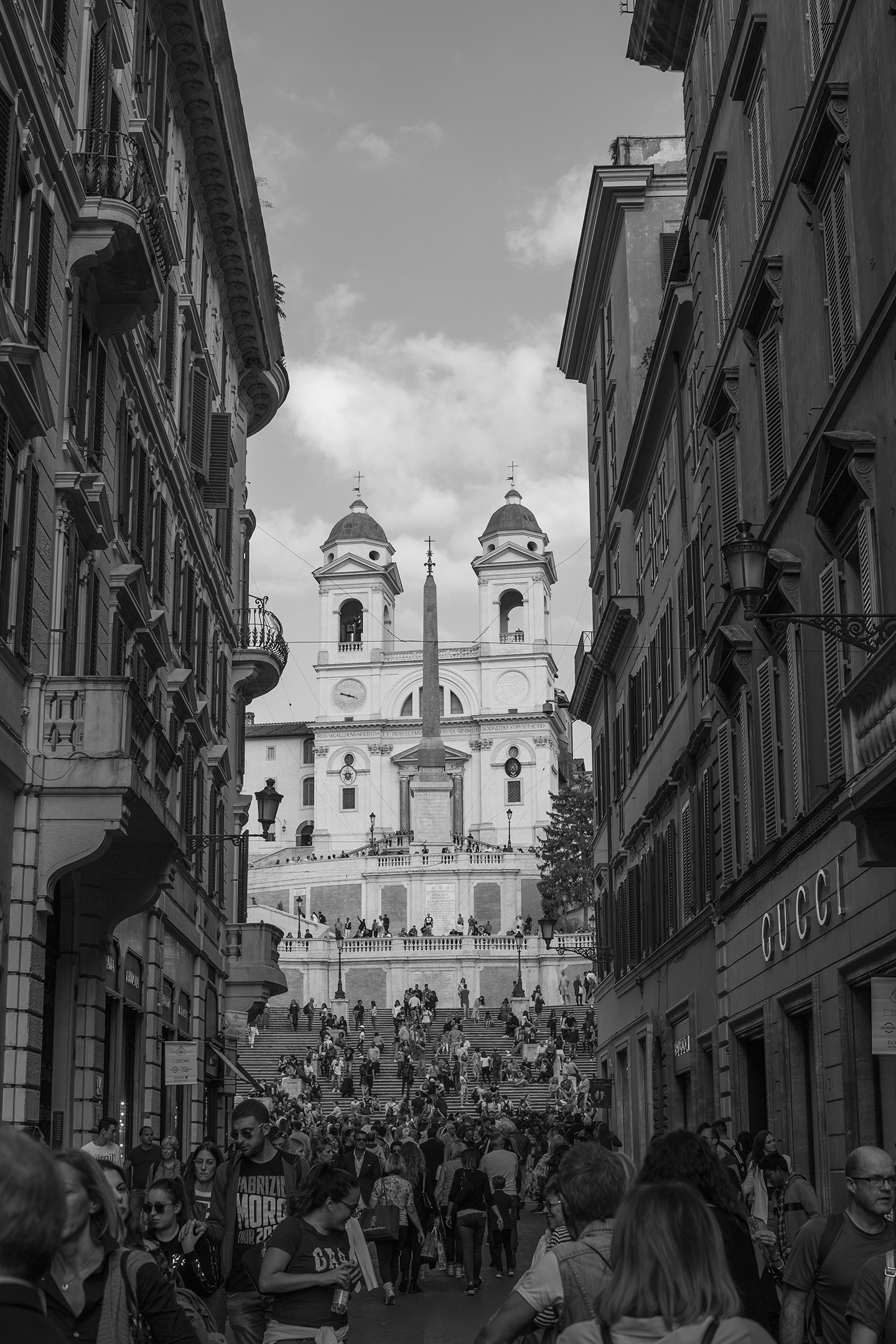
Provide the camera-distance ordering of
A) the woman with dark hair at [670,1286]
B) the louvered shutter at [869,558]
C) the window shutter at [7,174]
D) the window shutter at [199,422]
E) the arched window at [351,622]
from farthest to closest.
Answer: the arched window at [351,622] < the window shutter at [199,422] < the window shutter at [7,174] < the louvered shutter at [869,558] < the woman with dark hair at [670,1286]

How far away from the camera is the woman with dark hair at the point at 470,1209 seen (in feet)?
64.5

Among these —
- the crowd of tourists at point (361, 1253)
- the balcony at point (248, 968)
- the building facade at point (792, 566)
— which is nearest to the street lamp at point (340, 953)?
the balcony at point (248, 968)

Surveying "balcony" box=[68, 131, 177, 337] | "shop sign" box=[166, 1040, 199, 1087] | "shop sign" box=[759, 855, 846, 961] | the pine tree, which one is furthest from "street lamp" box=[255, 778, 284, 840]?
the pine tree

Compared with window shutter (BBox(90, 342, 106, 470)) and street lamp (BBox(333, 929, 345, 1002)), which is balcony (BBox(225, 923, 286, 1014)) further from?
street lamp (BBox(333, 929, 345, 1002))

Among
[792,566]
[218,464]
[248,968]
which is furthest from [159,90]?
[248,968]

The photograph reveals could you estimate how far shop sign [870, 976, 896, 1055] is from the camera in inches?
507

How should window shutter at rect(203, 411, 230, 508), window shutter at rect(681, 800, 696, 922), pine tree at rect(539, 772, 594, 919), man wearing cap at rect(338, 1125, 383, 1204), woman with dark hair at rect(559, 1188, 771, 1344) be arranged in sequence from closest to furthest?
woman with dark hair at rect(559, 1188, 771, 1344) → man wearing cap at rect(338, 1125, 383, 1204) → window shutter at rect(681, 800, 696, 922) → window shutter at rect(203, 411, 230, 508) → pine tree at rect(539, 772, 594, 919)

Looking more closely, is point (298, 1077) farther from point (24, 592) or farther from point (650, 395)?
point (24, 592)

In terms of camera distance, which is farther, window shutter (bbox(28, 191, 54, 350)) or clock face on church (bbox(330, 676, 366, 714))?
clock face on church (bbox(330, 676, 366, 714))

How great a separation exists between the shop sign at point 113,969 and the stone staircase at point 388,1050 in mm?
30124

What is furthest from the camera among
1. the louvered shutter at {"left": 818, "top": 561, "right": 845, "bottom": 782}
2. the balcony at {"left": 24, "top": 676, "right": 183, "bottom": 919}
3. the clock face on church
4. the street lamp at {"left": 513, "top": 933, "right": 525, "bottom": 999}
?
the clock face on church

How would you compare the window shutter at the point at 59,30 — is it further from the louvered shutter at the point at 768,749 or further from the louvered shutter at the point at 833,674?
the louvered shutter at the point at 768,749

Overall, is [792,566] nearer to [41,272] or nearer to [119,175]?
[41,272]

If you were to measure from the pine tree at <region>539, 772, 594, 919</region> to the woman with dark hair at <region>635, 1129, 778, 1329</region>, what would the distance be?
84.9m
